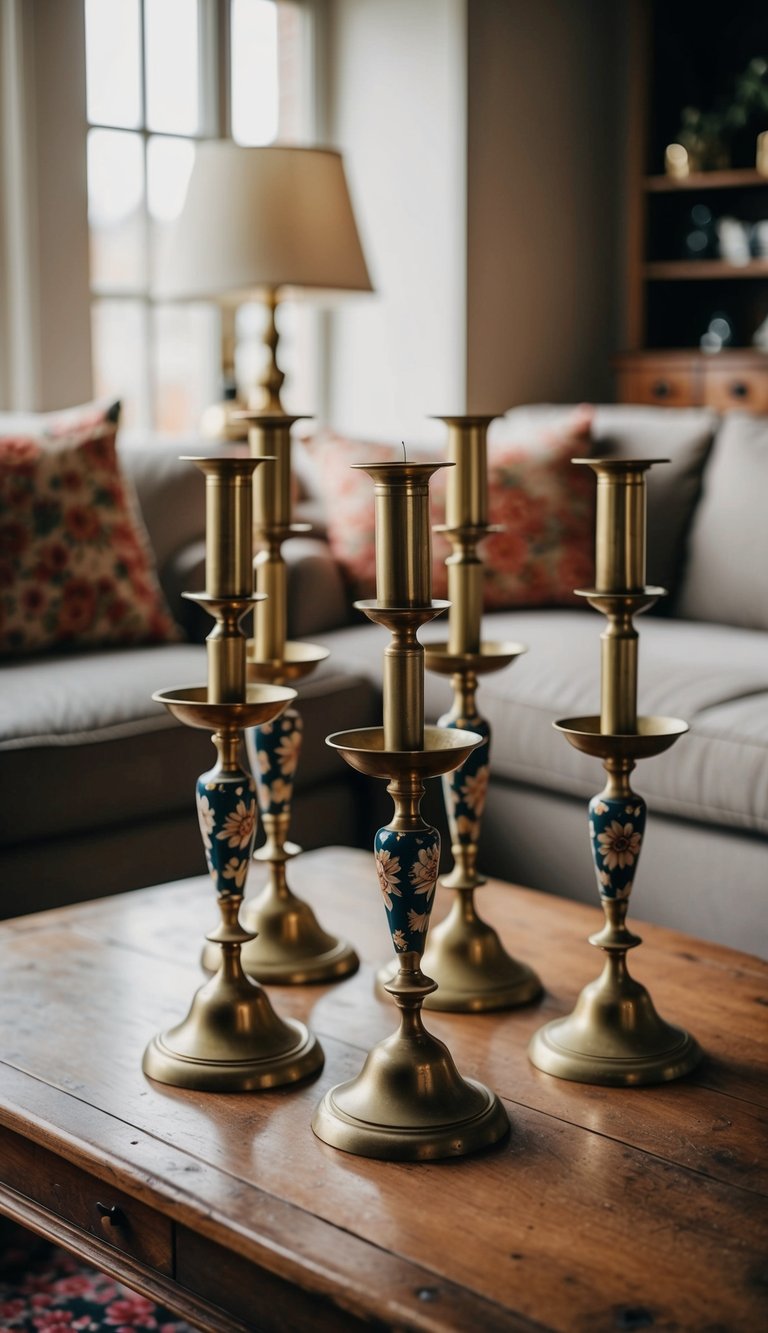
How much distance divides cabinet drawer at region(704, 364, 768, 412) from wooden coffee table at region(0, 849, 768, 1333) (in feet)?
10.4

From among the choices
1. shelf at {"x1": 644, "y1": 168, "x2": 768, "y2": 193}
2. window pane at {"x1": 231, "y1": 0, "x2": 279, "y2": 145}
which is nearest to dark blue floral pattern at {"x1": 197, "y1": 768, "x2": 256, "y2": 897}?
window pane at {"x1": 231, "y1": 0, "x2": 279, "y2": 145}

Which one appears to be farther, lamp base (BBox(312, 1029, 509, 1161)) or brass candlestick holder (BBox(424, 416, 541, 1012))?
brass candlestick holder (BBox(424, 416, 541, 1012))

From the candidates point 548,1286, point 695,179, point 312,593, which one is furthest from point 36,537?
Answer: point 695,179

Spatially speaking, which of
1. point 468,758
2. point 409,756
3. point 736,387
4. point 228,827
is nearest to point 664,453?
point 736,387

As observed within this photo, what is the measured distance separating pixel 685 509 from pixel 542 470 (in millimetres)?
307

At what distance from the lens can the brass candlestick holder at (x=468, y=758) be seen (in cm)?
131

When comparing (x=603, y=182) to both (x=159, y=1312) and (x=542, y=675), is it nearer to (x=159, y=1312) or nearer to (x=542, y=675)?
(x=542, y=675)

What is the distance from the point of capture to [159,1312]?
163cm

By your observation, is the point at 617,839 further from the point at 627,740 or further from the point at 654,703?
the point at 654,703

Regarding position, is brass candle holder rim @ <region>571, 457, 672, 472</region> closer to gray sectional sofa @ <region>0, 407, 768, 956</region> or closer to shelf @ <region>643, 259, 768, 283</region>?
gray sectional sofa @ <region>0, 407, 768, 956</region>

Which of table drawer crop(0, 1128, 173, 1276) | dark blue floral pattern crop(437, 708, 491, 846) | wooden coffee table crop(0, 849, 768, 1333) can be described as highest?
dark blue floral pattern crop(437, 708, 491, 846)

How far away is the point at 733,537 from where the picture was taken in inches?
115

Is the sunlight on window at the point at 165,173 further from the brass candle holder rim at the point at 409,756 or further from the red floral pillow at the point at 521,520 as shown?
the brass candle holder rim at the point at 409,756

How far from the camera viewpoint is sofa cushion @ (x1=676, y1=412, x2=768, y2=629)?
2881 mm
